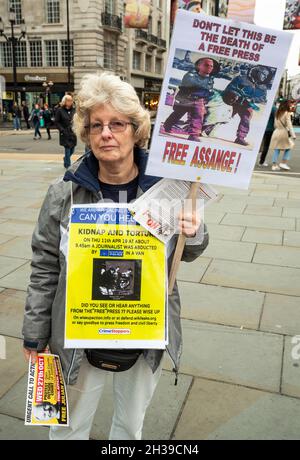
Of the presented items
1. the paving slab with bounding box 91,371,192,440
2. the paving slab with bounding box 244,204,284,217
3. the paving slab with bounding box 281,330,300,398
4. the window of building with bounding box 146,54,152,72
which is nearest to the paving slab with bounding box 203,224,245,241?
the paving slab with bounding box 244,204,284,217

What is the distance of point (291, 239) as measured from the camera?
5898 millimetres

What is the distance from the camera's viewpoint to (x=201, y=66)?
5.24 feet

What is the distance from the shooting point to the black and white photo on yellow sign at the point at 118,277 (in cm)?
177

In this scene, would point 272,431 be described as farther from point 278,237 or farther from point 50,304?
point 278,237

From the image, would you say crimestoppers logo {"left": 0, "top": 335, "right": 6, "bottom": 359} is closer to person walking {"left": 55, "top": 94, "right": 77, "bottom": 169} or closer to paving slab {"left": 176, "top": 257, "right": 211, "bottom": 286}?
paving slab {"left": 176, "top": 257, "right": 211, "bottom": 286}

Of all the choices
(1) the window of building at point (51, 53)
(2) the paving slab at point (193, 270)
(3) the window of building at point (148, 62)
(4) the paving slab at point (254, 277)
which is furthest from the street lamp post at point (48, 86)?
(4) the paving slab at point (254, 277)

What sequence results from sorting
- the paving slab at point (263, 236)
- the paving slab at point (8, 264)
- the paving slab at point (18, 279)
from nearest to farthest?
the paving slab at point (18, 279), the paving slab at point (8, 264), the paving slab at point (263, 236)

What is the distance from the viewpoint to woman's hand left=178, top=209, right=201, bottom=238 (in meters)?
1.70

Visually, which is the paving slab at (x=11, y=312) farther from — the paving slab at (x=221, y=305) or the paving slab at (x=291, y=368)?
the paving slab at (x=291, y=368)

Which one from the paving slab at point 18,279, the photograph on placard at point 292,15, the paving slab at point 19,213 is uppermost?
the photograph on placard at point 292,15

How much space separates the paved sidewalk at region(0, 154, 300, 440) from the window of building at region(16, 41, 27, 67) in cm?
3407

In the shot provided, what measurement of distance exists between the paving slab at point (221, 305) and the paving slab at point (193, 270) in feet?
0.49

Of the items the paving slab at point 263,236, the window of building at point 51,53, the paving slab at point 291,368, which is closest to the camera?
the paving slab at point 291,368

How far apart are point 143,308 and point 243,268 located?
324cm
